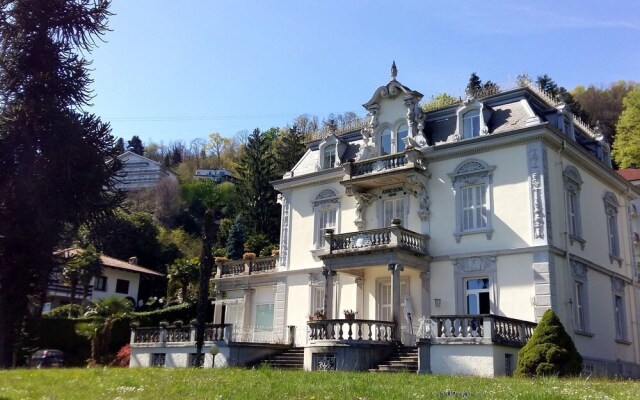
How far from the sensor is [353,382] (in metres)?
12.3

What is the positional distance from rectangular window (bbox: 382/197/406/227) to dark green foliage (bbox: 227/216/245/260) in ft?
79.2

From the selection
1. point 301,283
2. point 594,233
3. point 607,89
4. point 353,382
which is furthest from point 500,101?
point 607,89

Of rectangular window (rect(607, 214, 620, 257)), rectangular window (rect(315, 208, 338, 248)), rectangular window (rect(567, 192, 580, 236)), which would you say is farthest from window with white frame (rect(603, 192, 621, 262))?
rectangular window (rect(315, 208, 338, 248))

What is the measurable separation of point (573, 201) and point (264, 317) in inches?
623

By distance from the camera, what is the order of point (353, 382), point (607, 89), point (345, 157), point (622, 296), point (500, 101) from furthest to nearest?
point (607, 89) → point (345, 157) → point (622, 296) → point (500, 101) → point (353, 382)

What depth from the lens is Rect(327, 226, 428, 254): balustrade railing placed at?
2431 centimetres

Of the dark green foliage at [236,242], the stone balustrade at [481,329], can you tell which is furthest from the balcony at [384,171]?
the dark green foliage at [236,242]

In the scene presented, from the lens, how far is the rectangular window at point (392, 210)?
1068 inches

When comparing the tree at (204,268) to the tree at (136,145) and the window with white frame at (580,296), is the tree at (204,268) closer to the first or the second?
the window with white frame at (580,296)

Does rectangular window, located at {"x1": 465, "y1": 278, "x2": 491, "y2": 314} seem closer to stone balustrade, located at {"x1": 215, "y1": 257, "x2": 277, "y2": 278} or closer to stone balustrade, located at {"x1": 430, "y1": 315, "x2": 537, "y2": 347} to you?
stone balustrade, located at {"x1": 430, "y1": 315, "x2": 537, "y2": 347}

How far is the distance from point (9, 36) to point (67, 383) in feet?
42.7

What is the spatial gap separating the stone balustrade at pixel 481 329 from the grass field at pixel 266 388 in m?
6.02

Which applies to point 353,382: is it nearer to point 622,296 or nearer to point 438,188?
point 438,188

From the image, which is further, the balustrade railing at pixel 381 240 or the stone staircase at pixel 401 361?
the balustrade railing at pixel 381 240
